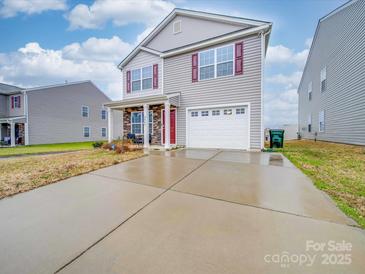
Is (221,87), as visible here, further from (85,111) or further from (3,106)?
(3,106)

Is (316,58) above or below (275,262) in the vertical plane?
above

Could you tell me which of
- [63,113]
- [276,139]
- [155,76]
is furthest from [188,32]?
[63,113]

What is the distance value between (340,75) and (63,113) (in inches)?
986

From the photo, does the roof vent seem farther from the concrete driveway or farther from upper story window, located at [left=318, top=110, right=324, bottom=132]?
upper story window, located at [left=318, top=110, right=324, bottom=132]

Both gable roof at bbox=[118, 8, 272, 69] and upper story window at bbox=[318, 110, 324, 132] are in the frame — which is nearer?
gable roof at bbox=[118, 8, 272, 69]

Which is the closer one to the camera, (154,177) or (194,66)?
(154,177)


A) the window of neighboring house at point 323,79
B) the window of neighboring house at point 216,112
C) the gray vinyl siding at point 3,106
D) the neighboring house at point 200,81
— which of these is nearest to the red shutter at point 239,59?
the neighboring house at point 200,81

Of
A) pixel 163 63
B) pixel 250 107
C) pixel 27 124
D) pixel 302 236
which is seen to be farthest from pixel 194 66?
pixel 27 124

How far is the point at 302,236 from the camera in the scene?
72.2 inches

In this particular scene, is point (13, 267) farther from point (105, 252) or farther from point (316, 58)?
point (316, 58)

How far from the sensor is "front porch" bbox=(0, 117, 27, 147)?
1499 centimetres

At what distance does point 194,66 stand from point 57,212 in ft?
30.4

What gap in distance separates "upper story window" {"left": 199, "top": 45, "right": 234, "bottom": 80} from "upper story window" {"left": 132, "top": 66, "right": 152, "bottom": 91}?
375cm

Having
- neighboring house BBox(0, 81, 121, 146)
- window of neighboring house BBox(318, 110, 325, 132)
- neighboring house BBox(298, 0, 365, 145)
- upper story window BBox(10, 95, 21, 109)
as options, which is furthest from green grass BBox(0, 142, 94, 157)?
window of neighboring house BBox(318, 110, 325, 132)
